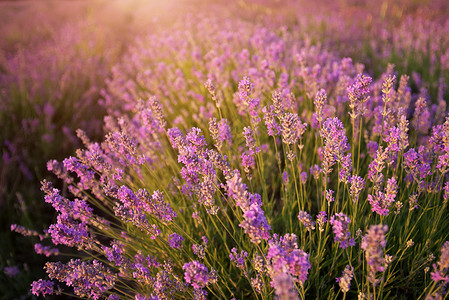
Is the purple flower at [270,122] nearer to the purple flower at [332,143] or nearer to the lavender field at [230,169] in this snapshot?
the lavender field at [230,169]

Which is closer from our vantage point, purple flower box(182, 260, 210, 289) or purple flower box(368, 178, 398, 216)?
purple flower box(182, 260, 210, 289)

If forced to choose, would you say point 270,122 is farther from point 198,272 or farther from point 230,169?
point 198,272

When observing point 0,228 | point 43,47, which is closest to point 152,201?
point 0,228

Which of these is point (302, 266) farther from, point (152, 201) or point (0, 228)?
point (0, 228)

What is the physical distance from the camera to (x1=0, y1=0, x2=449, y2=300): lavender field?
1530mm

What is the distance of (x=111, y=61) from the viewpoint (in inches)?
234

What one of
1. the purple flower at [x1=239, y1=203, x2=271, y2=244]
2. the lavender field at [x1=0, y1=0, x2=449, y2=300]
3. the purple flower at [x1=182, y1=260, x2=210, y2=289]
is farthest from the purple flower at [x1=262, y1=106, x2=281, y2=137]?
the purple flower at [x1=182, y1=260, x2=210, y2=289]

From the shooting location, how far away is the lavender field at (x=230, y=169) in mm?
1530

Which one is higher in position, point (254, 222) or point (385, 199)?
point (254, 222)

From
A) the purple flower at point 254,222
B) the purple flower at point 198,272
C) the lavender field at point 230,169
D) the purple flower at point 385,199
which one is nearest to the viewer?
the purple flower at point 254,222

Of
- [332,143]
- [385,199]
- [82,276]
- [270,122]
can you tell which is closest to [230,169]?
[270,122]

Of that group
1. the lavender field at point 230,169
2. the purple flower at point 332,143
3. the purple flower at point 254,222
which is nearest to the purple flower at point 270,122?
the lavender field at point 230,169

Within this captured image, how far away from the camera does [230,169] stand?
1.55m

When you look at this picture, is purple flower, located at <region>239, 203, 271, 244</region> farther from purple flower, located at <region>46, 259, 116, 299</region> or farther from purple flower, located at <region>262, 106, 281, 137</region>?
purple flower, located at <region>46, 259, 116, 299</region>
